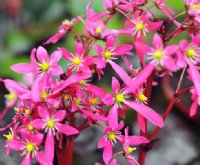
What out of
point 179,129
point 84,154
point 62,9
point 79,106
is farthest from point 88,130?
point 62,9

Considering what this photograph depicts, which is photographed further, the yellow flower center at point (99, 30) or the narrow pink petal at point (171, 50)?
the yellow flower center at point (99, 30)

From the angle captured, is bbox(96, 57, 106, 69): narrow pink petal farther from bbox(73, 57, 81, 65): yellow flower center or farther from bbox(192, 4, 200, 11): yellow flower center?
bbox(192, 4, 200, 11): yellow flower center

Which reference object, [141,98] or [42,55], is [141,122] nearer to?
[141,98]

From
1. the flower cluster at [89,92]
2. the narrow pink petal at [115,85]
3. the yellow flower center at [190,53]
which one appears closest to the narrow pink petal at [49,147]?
the flower cluster at [89,92]

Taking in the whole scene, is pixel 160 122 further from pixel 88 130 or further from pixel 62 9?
pixel 62 9

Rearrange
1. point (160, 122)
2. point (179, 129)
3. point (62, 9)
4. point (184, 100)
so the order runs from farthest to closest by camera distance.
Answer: point (62, 9), point (184, 100), point (179, 129), point (160, 122)

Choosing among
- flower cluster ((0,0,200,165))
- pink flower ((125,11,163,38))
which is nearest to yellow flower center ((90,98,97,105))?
flower cluster ((0,0,200,165))

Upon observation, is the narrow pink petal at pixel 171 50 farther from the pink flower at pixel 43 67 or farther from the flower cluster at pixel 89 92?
the pink flower at pixel 43 67
